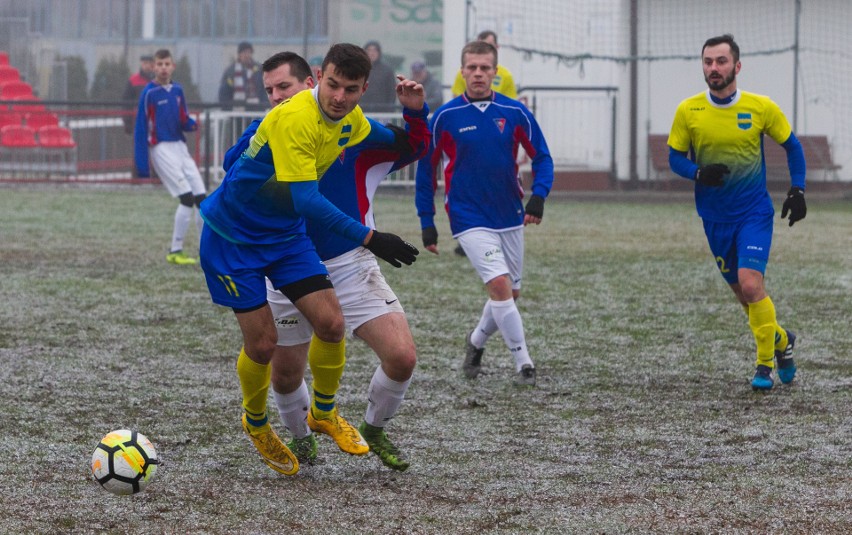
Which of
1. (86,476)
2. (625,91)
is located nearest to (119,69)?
(625,91)

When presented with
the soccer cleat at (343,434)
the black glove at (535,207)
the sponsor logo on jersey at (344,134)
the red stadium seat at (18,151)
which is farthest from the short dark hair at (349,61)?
the red stadium seat at (18,151)

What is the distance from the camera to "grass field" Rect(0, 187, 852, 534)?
493 cm

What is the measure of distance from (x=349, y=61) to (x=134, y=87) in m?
17.5

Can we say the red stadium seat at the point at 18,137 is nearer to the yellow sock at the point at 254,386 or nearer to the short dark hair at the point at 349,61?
the yellow sock at the point at 254,386

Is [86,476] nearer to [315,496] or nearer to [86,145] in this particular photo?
[315,496]

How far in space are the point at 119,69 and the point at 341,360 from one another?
748 inches

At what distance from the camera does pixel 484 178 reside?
7.96 m

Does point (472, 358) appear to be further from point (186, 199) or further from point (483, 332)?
point (186, 199)

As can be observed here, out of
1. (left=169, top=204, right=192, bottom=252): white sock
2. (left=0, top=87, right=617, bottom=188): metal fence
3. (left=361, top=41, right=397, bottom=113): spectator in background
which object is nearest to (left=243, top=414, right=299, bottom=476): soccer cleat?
(left=169, top=204, right=192, bottom=252): white sock

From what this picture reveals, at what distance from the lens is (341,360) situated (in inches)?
223

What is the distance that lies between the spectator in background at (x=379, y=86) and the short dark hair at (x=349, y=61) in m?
15.9

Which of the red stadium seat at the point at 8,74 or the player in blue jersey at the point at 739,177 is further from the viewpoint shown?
the red stadium seat at the point at 8,74

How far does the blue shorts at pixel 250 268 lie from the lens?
5332 mm

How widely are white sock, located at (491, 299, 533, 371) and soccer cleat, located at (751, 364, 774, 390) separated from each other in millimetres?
1264
